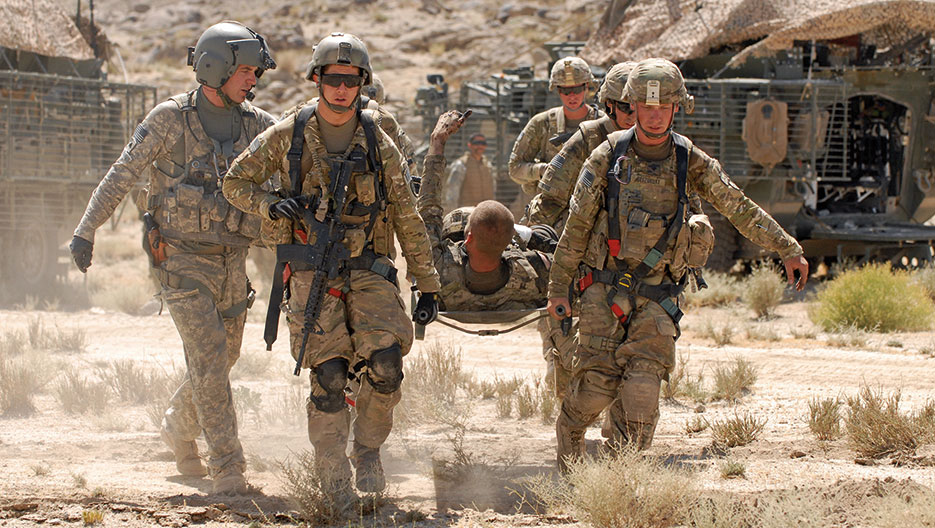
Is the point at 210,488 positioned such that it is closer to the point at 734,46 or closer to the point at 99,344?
the point at 99,344

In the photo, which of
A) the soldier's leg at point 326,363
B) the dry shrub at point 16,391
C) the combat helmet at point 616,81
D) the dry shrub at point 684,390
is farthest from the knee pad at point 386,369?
the dry shrub at point 16,391

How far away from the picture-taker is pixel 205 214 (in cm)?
555

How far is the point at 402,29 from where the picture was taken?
3512 centimetres

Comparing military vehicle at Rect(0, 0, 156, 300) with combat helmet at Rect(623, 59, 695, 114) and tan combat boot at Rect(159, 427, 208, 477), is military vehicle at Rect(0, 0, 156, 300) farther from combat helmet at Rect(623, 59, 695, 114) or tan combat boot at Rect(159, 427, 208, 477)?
combat helmet at Rect(623, 59, 695, 114)

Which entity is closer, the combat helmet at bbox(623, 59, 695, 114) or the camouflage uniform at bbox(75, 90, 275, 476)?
the combat helmet at bbox(623, 59, 695, 114)

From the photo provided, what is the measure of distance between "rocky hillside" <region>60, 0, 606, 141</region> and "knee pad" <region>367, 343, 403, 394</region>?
21996 millimetres

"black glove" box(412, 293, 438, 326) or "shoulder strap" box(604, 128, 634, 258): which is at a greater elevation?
"shoulder strap" box(604, 128, 634, 258)

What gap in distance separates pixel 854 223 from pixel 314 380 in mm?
10947

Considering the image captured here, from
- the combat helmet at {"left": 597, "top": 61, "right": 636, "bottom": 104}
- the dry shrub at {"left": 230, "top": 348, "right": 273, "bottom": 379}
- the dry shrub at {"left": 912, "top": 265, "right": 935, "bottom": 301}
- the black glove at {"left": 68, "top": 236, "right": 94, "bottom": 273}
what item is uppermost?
the combat helmet at {"left": 597, "top": 61, "right": 636, "bottom": 104}

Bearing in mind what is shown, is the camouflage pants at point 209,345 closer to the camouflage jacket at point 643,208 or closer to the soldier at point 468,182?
the camouflage jacket at point 643,208

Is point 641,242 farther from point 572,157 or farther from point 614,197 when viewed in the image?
point 572,157

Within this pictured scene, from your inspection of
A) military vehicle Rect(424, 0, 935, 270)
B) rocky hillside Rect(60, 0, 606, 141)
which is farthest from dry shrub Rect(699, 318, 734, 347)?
rocky hillside Rect(60, 0, 606, 141)

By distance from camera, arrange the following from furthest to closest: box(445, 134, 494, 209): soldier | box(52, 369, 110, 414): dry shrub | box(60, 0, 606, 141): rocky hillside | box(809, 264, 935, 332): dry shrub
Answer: box(60, 0, 606, 141): rocky hillside < box(445, 134, 494, 209): soldier < box(809, 264, 935, 332): dry shrub < box(52, 369, 110, 414): dry shrub

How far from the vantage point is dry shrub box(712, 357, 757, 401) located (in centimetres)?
757
